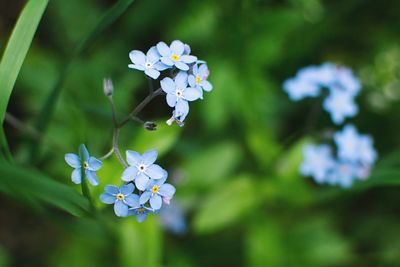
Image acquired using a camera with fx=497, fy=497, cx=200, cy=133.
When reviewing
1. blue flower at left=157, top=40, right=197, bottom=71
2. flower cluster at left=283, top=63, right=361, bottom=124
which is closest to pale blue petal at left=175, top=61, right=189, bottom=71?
blue flower at left=157, top=40, right=197, bottom=71

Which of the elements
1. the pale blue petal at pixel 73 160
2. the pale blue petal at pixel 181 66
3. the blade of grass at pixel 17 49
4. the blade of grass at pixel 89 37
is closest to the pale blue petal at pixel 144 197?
the pale blue petal at pixel 73 160

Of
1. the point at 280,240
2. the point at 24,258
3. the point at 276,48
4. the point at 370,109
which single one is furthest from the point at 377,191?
the point at 24,258

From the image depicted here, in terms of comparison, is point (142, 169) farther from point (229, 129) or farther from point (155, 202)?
point (229, 129)

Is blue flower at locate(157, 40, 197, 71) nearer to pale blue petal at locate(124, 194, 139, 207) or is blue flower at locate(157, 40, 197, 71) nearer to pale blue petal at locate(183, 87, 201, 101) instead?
pale blue petal at locate(183, 87, 201, 101)

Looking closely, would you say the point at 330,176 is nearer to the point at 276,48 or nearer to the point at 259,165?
the point at 259,165

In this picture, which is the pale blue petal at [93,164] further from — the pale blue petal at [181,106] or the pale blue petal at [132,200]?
the pale blue petal at [181,106]

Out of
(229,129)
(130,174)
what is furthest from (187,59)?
(229,129)
